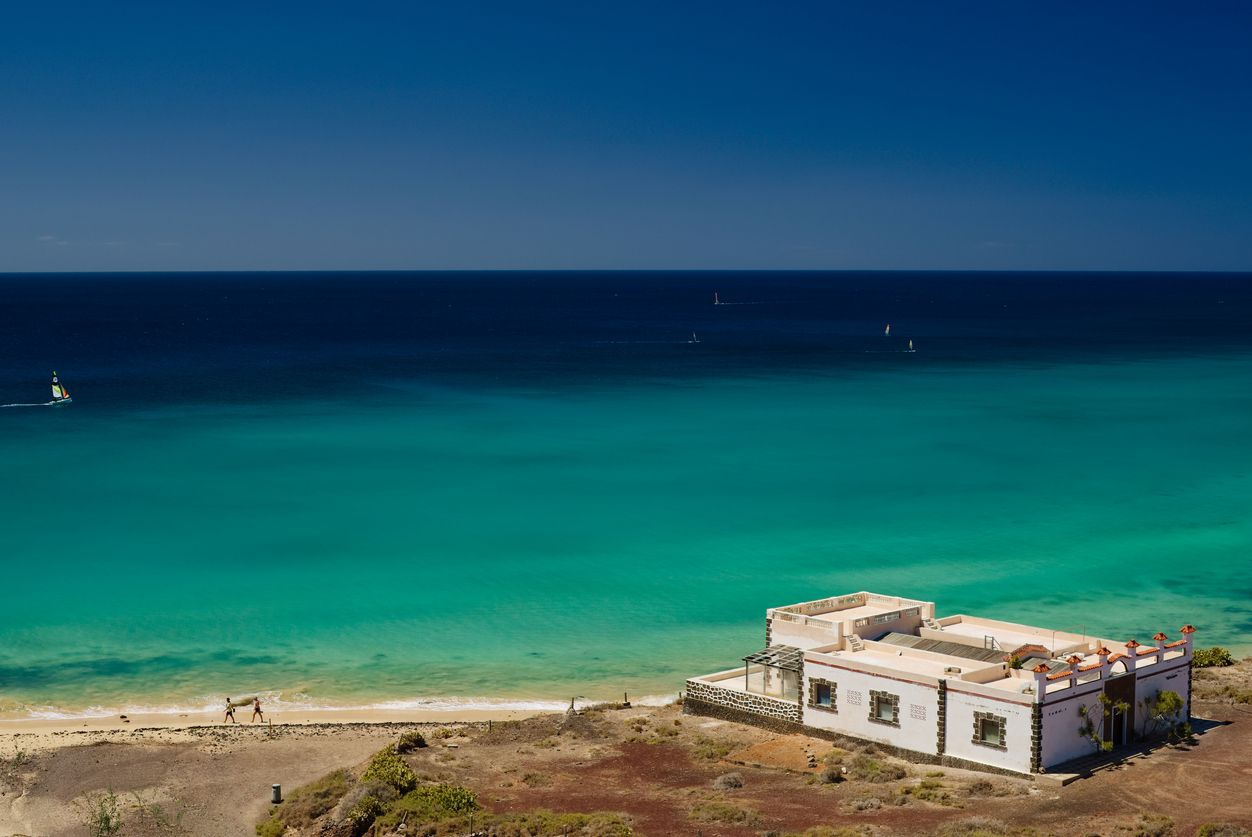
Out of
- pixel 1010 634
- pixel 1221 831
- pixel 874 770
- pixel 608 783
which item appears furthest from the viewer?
pixel 1010 634

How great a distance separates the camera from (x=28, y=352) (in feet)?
576

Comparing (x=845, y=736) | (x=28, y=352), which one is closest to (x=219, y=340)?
(x=28, y=352)

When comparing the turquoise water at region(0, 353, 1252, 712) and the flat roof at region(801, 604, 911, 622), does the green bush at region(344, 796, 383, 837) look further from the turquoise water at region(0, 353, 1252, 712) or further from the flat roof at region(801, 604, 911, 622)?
the flat roof at region(801, 604, 911, 622)

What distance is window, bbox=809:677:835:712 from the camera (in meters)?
43.2

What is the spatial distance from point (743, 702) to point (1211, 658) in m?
19.2

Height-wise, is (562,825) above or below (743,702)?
below

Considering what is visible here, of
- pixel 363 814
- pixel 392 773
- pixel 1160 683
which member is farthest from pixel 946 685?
pixel 363 814

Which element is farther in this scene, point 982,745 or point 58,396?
point 58,396

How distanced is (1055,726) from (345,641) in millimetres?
30810

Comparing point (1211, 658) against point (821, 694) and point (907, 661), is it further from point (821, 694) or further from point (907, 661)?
point (821, 694)

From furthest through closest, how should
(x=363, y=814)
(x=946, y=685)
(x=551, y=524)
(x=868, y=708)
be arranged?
(x=551, y=524) → (x=868, y=708) → (x=946, y=685) → (x=363, y=814)

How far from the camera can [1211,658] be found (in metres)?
52.6

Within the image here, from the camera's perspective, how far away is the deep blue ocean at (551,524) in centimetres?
5772

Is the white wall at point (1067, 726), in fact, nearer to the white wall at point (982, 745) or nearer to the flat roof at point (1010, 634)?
the white wall at point (982, 745)
